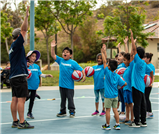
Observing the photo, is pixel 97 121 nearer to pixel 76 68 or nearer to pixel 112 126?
pixel 112 126

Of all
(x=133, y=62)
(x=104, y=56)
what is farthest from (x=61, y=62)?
(x=133, y=62)

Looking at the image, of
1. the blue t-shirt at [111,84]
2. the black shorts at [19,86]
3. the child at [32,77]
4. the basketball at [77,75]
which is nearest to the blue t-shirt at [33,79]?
the child at [32,77]

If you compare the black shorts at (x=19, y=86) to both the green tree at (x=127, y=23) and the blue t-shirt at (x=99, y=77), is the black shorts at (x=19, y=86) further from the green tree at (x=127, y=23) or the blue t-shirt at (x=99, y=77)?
the green tree at (x=127, y=23)

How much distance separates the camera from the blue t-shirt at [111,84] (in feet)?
20.2

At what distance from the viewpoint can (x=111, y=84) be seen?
618 cm

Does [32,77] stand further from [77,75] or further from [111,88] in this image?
[111,88]

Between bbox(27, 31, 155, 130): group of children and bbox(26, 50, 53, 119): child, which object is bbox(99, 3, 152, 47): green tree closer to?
bbox(27, 31, 155, 130): group of children

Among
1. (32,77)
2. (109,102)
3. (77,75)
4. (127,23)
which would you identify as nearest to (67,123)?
(109,102)

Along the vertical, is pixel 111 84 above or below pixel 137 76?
below

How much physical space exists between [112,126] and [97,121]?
0.63 meters

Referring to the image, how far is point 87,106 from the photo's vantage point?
9.24m

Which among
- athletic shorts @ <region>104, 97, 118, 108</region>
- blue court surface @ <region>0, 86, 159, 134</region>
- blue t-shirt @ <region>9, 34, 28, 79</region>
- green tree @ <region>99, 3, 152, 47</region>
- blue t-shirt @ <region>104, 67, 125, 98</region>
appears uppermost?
green tree @ <region>99, 3, 152, 47</region>

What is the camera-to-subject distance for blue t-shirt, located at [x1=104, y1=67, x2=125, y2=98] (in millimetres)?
6145

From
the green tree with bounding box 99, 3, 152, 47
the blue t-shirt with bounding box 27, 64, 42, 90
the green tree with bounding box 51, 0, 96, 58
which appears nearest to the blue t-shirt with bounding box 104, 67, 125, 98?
the blue t-shirt with bounding box 27, 64, 42, 90
